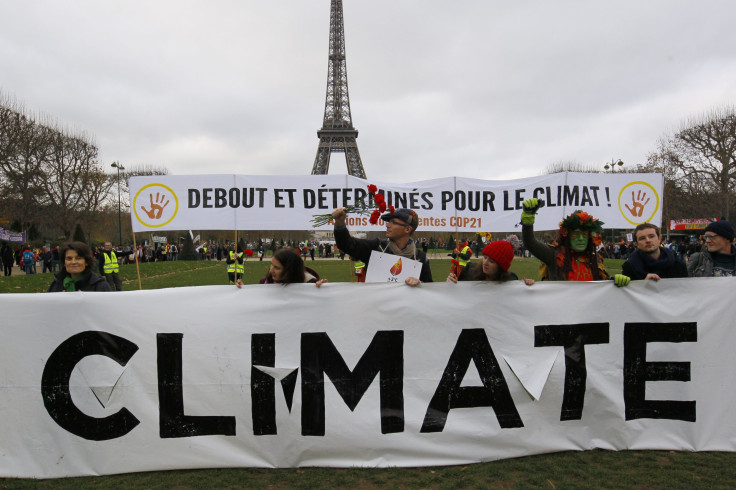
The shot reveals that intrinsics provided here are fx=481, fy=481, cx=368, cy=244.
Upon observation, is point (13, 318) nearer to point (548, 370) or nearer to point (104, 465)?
point (104, 465)

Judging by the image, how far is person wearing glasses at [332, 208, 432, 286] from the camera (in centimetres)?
412

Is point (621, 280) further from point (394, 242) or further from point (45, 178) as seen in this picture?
point (45, 178)

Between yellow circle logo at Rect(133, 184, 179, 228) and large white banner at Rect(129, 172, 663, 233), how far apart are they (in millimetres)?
14

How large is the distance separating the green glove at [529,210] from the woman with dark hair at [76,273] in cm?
351

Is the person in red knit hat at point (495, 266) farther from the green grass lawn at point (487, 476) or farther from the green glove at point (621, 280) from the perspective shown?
the green grass lawn at point (487, 476)

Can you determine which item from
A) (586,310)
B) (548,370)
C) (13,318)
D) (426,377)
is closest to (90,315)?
(13,318)

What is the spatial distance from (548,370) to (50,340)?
3.90 m

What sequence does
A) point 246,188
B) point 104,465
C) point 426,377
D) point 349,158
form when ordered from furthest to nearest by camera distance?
point 349,158
point 246,188
point 426,377
point 104,465

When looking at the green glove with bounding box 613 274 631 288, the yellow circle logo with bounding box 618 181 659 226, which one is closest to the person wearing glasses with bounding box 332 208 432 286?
the green glove with bounding box 613 274 631 288

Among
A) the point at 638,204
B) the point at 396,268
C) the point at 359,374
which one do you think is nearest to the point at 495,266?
the point at 396,268

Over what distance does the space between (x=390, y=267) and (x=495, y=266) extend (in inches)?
35.3

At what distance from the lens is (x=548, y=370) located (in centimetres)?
386

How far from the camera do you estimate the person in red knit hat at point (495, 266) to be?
382 cm

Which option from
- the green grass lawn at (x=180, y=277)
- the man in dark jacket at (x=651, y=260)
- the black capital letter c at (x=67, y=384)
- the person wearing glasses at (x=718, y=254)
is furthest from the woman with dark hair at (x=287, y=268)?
the green grass lawn at (x=180, y=277)
